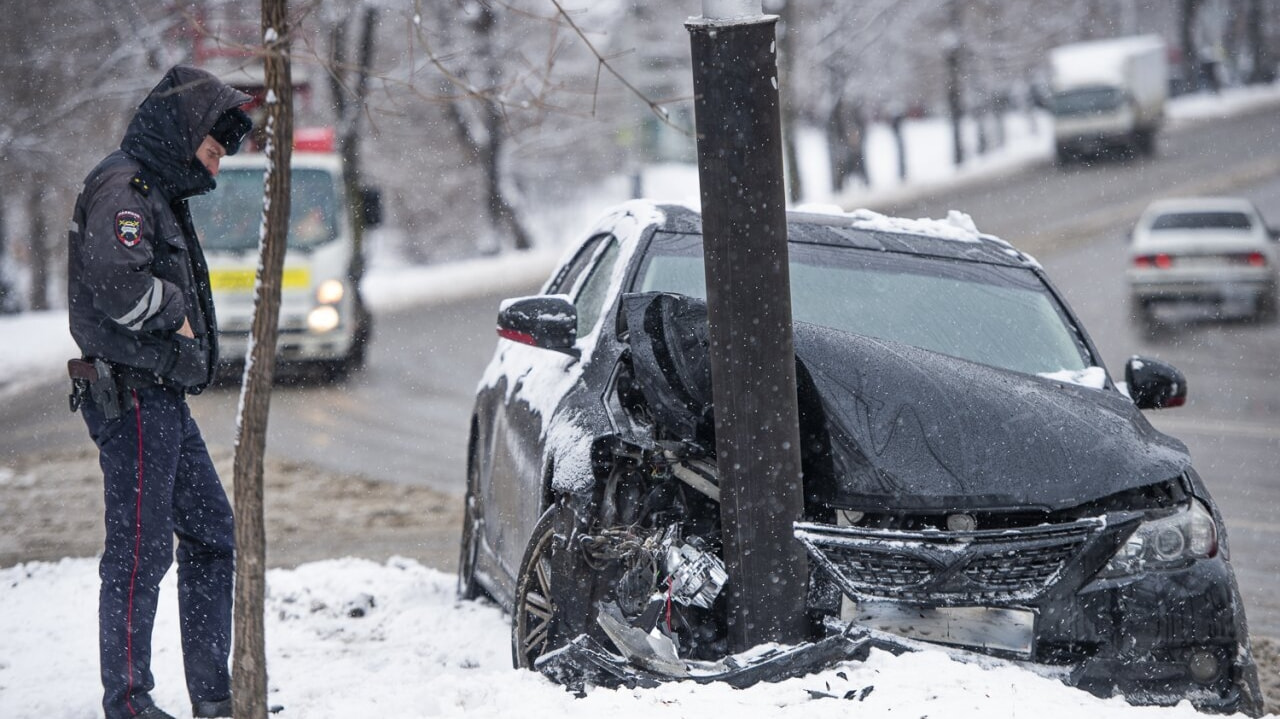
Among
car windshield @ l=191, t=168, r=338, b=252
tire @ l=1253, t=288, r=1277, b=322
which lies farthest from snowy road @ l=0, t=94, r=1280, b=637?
car windshield @ l=191, t=168, r=338, b=252

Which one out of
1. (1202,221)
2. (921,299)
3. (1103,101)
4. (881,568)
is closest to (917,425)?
(881,568)

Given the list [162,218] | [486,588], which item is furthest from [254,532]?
[486,588]

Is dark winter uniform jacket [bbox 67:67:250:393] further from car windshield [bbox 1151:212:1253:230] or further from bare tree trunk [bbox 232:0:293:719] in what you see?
car windshield [bbox 1151:212:1253:230]

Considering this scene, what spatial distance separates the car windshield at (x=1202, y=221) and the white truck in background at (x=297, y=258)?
10455 millimetres

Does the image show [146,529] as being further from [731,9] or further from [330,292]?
[330,292]

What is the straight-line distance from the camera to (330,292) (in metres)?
14.5

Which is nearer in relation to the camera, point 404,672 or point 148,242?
point 148,242

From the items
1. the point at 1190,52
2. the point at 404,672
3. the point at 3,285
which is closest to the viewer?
the point at 404,672

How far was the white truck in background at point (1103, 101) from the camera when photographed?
126ft

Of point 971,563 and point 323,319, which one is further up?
point 971,563

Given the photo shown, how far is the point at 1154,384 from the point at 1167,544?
134cm

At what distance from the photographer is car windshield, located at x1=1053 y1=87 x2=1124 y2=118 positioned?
126 feet

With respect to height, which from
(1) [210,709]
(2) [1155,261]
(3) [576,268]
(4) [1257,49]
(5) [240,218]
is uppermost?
(4) [1257,49]

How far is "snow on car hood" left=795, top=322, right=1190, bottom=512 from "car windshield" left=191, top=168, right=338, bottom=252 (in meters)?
10.3
